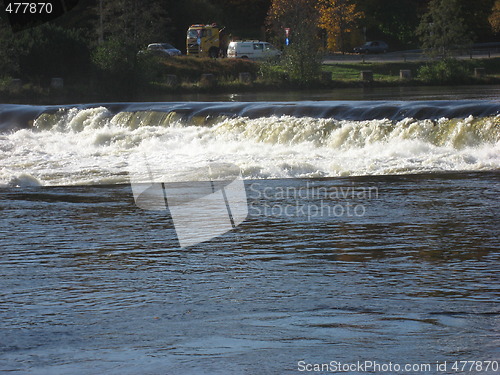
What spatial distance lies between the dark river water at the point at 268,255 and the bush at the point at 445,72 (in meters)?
30.8

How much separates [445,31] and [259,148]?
3818 cm

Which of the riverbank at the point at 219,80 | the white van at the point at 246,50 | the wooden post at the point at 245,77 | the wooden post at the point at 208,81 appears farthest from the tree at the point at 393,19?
the wooden post at the point at 208,81

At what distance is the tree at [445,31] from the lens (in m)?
59.4

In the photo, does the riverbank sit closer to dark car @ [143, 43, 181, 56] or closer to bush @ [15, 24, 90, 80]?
bush @ [15, 24, 90, 80]

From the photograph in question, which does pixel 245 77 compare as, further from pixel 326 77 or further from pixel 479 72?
pixel 479 72

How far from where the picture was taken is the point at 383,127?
942 inches

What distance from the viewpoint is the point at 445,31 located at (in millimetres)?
60188

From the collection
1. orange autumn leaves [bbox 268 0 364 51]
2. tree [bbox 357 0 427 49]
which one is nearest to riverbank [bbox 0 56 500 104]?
orange autumn leaves [bbox 268 0 364 51]

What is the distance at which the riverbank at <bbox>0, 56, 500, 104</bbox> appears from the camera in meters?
48.1

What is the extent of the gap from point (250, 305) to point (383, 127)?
1549 cm

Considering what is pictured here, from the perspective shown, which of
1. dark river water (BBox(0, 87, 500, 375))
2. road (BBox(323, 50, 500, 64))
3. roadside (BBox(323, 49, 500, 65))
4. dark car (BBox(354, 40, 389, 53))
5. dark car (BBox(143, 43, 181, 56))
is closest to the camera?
dark river water (BBox(0, 87, 500, 375))

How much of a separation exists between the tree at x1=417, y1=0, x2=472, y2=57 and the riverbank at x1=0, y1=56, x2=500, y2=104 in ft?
4.02

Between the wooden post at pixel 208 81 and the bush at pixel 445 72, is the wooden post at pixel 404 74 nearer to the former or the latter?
the bush at pixel 445 72

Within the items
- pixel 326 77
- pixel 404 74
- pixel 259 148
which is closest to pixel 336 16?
pixel 404 74
